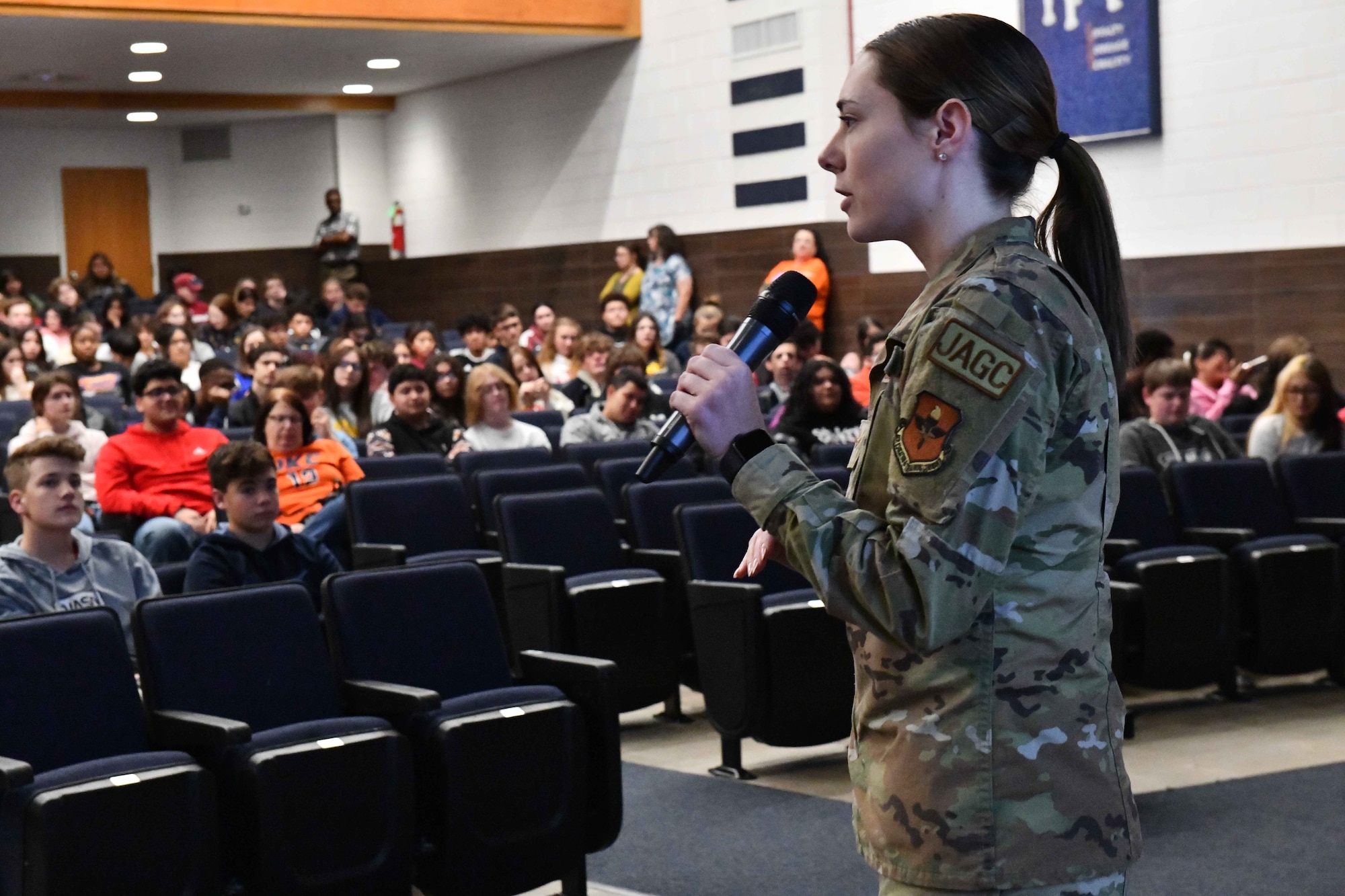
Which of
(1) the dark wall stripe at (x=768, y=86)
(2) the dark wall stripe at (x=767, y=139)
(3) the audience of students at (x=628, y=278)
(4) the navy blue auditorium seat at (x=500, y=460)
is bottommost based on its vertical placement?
(4) the navy blue auditorium seat at (x=500, y=460)

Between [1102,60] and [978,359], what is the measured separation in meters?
8.50

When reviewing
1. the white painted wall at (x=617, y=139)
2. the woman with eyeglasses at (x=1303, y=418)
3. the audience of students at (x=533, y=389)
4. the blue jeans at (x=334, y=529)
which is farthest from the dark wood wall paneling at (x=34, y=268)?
the woman with eyeglasses at (x=1303, y=418)

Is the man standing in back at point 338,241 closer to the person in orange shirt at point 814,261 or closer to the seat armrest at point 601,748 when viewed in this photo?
the person in orange shirt at point 814,261

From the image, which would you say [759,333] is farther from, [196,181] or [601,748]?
[196,181]

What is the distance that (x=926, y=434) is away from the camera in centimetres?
116

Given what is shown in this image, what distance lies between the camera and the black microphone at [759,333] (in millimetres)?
1392

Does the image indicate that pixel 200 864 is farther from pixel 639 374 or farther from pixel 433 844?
pixel 639 374

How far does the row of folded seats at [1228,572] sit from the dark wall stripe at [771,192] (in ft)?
19.6

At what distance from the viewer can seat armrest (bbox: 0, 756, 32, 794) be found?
258 centimetres

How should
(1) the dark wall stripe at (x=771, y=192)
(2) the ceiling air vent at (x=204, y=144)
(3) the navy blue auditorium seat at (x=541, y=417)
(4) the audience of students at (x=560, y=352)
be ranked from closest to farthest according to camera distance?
(3) the navy blue auditorium seat at (x=541, y=417) < (4) the audience of students at (x=560, y=352) < (1) the dark wall stripe at (x=771, y=192) < (2) the ceiling air vent at (x=204, y=144)

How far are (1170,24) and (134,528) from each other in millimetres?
6355

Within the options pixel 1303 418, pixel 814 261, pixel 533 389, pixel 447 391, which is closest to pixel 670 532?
pixel 447 391

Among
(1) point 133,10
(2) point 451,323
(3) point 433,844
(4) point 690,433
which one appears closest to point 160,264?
(2) point 451,323

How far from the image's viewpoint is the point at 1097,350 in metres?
1.24
